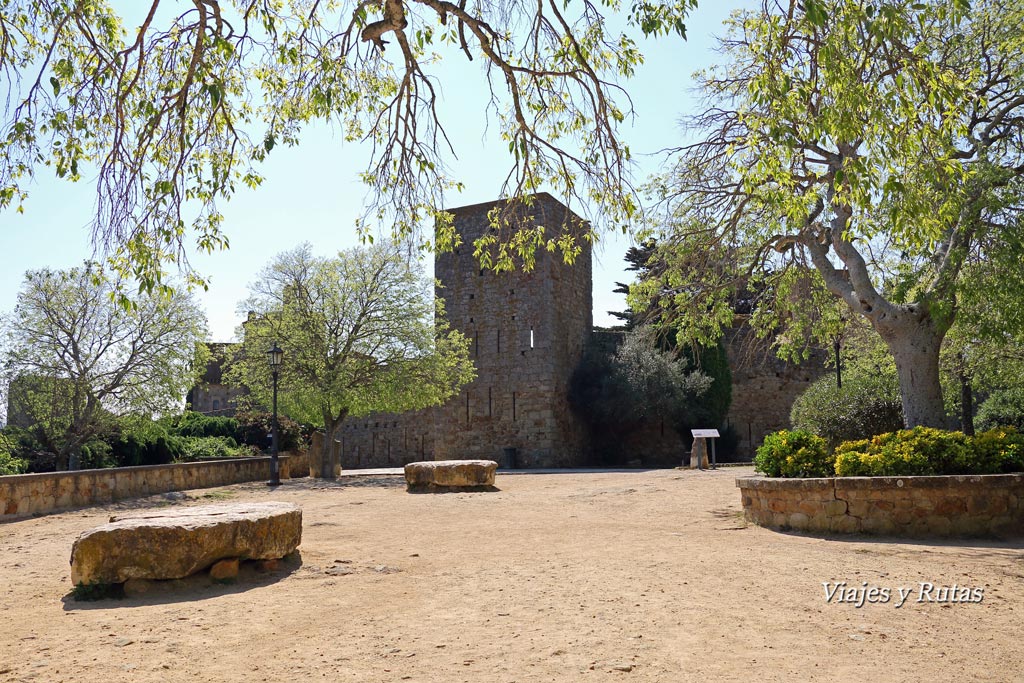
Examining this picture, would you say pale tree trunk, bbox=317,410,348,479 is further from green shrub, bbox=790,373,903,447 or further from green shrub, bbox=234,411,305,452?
green shrub, bbox=790,373,903,447

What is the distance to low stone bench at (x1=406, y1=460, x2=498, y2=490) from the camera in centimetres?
1332

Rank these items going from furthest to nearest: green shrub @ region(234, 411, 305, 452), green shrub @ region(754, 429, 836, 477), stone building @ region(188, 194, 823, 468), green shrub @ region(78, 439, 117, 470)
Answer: stone building @ region(188, 194, 823, 468), green shrub @ region(234, 411, 305, 452), green shrub @ region(78, 439, 117, 470), green shrub @ region(754, 429, 836, 477)

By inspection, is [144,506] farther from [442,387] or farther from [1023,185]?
[1023,185]

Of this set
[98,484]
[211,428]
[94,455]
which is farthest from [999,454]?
[211,428]

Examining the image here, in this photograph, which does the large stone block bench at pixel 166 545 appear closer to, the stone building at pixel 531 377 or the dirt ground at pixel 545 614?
the dirt ground at pixel 545 614

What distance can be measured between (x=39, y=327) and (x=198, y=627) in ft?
43.9

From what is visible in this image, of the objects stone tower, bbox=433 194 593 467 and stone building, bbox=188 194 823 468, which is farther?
stone building, bbox=188 194 823 468

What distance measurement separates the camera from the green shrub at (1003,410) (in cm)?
1483

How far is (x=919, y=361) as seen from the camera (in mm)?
9719

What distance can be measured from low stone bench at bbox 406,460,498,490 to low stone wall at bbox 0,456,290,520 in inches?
161

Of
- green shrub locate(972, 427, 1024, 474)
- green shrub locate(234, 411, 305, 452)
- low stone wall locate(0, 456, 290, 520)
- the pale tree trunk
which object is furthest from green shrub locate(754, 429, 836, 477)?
green shrub locate(234, 411, 305, 452)

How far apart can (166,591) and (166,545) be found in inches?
12.7

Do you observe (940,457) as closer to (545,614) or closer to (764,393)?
(545,614)

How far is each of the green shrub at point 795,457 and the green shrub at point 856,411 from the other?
5.63 m
